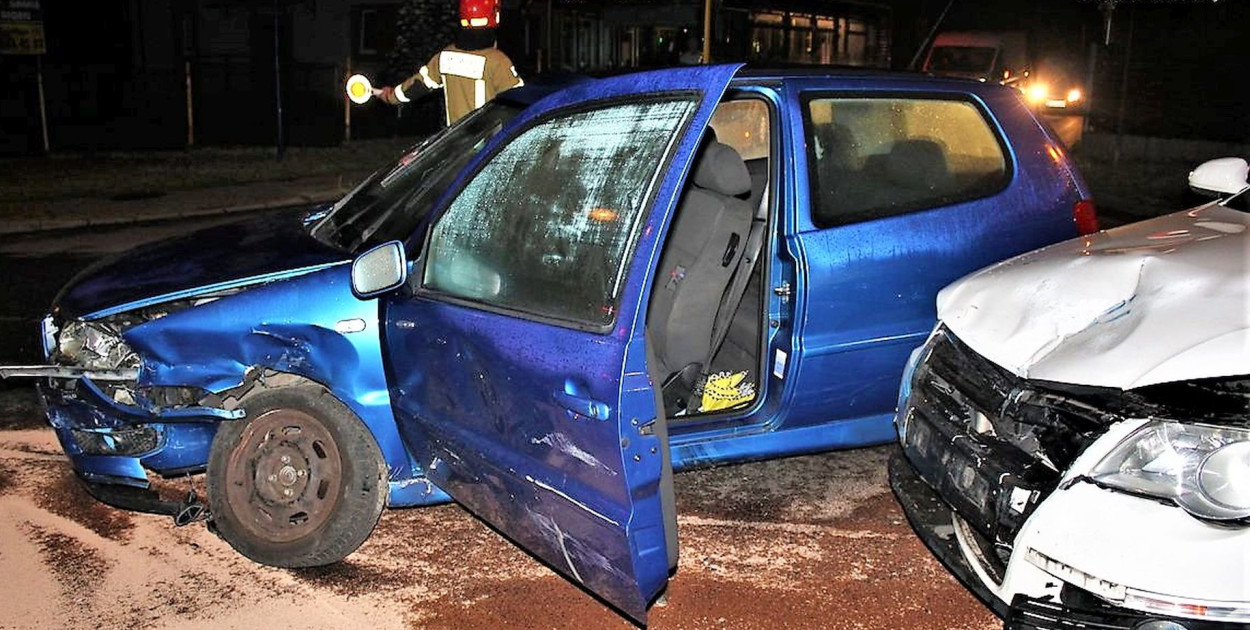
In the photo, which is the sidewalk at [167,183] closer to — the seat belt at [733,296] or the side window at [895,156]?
the seat belt at [733,296]

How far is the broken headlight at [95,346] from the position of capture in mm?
4133

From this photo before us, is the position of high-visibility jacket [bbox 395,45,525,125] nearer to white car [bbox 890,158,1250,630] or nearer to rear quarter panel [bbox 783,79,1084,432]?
rear quarter panel [bbox 783,79,1084,432]

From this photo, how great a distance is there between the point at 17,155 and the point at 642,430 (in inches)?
596

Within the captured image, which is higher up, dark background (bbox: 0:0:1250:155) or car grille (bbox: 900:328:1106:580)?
dark background (bbox: 0:0:1250:155)

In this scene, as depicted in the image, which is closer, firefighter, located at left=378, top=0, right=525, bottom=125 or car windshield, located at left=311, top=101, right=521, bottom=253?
car windshield, located at left=311, top=101, right=521, bottom=253

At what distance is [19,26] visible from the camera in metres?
14.6

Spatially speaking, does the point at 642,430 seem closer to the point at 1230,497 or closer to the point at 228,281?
the point at 1230,497

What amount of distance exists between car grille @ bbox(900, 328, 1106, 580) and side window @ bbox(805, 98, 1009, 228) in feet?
2.68

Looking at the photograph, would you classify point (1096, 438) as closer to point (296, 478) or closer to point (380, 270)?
point (380, 270)

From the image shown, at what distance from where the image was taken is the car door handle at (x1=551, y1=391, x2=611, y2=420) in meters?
3.18

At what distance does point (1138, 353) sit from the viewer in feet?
9.71

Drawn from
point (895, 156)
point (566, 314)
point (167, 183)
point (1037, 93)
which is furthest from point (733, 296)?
point (1037, 93)

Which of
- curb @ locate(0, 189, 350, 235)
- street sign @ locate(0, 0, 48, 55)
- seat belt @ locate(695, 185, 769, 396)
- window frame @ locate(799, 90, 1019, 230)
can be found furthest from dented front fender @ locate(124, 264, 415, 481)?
street sign @ locate(0, 0, 48, 55)

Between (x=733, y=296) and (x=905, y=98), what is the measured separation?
3.54 feet
